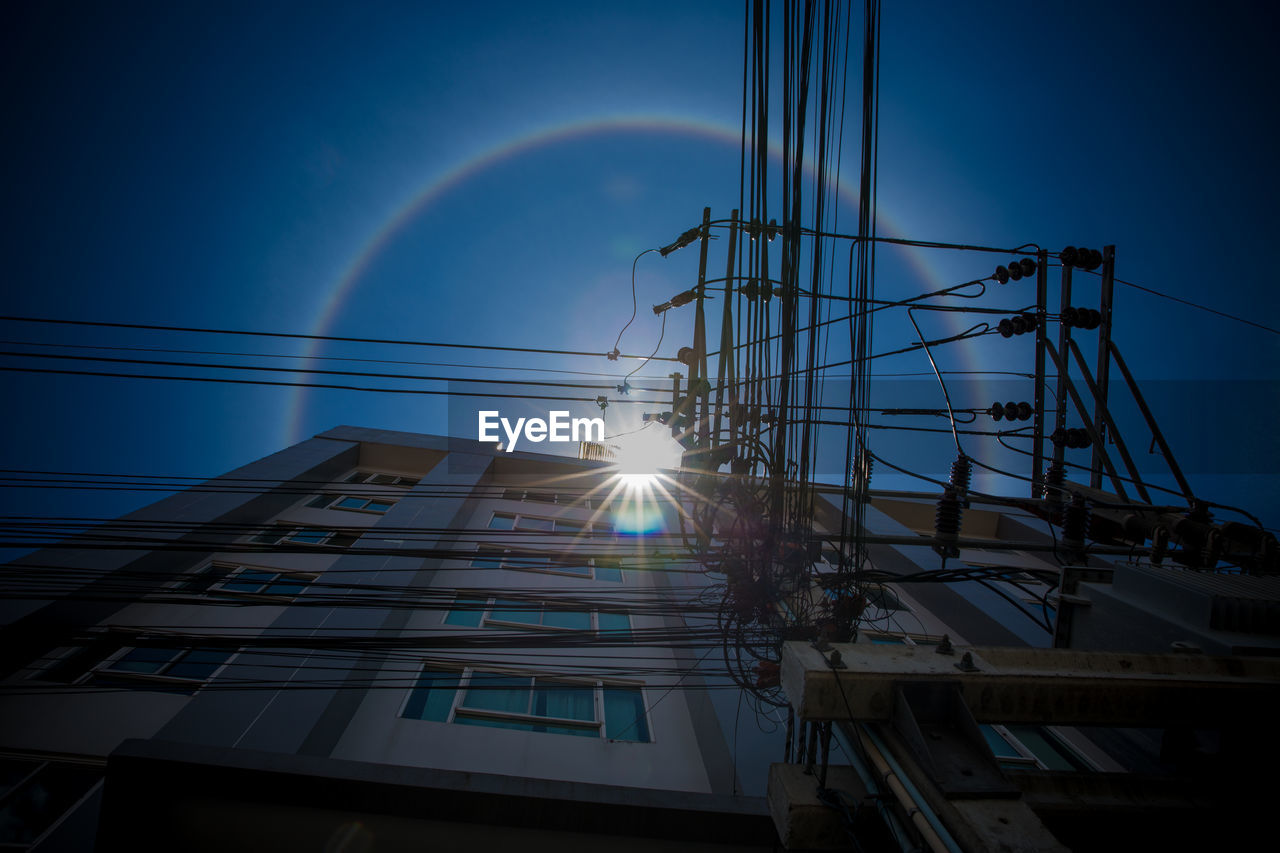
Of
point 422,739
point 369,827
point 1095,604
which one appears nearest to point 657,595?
point 422,739

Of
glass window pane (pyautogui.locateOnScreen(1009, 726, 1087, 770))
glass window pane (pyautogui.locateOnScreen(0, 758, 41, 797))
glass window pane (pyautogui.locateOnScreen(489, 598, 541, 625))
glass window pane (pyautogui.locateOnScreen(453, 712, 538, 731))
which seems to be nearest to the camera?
glass window pane (pyautogui.locateOnScreen(0, 758, 41, 797))

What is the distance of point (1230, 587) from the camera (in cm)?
277

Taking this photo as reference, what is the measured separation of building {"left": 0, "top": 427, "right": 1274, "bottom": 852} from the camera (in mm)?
5168

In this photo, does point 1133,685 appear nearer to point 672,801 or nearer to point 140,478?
point 672,801

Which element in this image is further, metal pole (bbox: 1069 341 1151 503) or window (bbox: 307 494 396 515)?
window (bbox: 307 494 396 515)

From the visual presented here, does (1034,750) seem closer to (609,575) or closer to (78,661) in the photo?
(609,575)

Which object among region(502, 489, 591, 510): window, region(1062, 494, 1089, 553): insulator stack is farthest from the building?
region(502, 489, 591, 510): window

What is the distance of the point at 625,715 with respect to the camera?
7309 millimetres

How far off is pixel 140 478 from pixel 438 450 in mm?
8823

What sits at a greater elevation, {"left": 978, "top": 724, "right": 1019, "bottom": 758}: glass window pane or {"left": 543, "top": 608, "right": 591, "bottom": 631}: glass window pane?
{"left": 543, "top": 608, "right": 591, "bottom": 631}: glass window pane

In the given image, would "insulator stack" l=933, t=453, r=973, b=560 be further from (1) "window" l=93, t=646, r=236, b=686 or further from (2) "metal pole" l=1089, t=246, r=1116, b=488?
(1) "window" l=93, t=646, r=236, b=686

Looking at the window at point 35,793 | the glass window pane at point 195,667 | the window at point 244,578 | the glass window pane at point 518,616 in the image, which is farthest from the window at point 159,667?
the glass window pane at point 518,616

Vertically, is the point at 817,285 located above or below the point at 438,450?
above

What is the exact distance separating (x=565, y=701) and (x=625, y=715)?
2.67 feet
